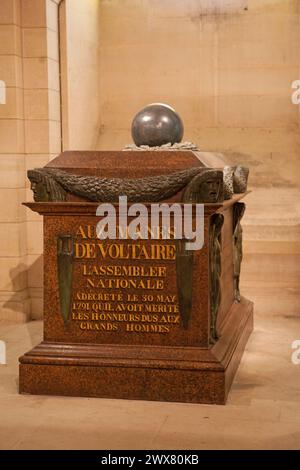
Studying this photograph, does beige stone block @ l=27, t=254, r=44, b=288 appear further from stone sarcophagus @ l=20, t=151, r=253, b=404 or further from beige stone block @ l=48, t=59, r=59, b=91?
stone sarcophagus @ l=20, t=151, r=253, b=404

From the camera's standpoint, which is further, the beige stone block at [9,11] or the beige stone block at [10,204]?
the beige stone block at [10,204]

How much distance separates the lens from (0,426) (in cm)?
466

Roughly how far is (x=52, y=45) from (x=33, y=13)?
0.34 m

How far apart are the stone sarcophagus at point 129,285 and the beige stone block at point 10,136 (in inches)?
85.3

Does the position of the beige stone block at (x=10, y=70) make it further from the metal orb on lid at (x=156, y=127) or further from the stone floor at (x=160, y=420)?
the stone floor at (x=160, y=420)

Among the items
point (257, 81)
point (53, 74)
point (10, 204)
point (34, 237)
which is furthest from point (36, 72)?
point (257, 81)

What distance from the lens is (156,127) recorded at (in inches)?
236

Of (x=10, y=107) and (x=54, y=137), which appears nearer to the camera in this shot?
(x=10, y=107)

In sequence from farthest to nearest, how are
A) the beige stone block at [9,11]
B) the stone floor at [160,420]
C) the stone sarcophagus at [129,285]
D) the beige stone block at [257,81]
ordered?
the beige stone block at [257,81] → the beige stone block at [9,11] → the stone sarcophagus at [129,285] → the stone floor at [160,420]

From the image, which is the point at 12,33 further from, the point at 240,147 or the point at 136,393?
the point at 136,393

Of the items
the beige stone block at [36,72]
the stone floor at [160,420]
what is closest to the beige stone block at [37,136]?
the beige stone block at [36,72]

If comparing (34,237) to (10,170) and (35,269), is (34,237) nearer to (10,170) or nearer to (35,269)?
(35,269)

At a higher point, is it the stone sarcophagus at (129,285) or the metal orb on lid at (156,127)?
the metal orb on lid at (156,127)

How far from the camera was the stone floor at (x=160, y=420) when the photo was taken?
4.39m
